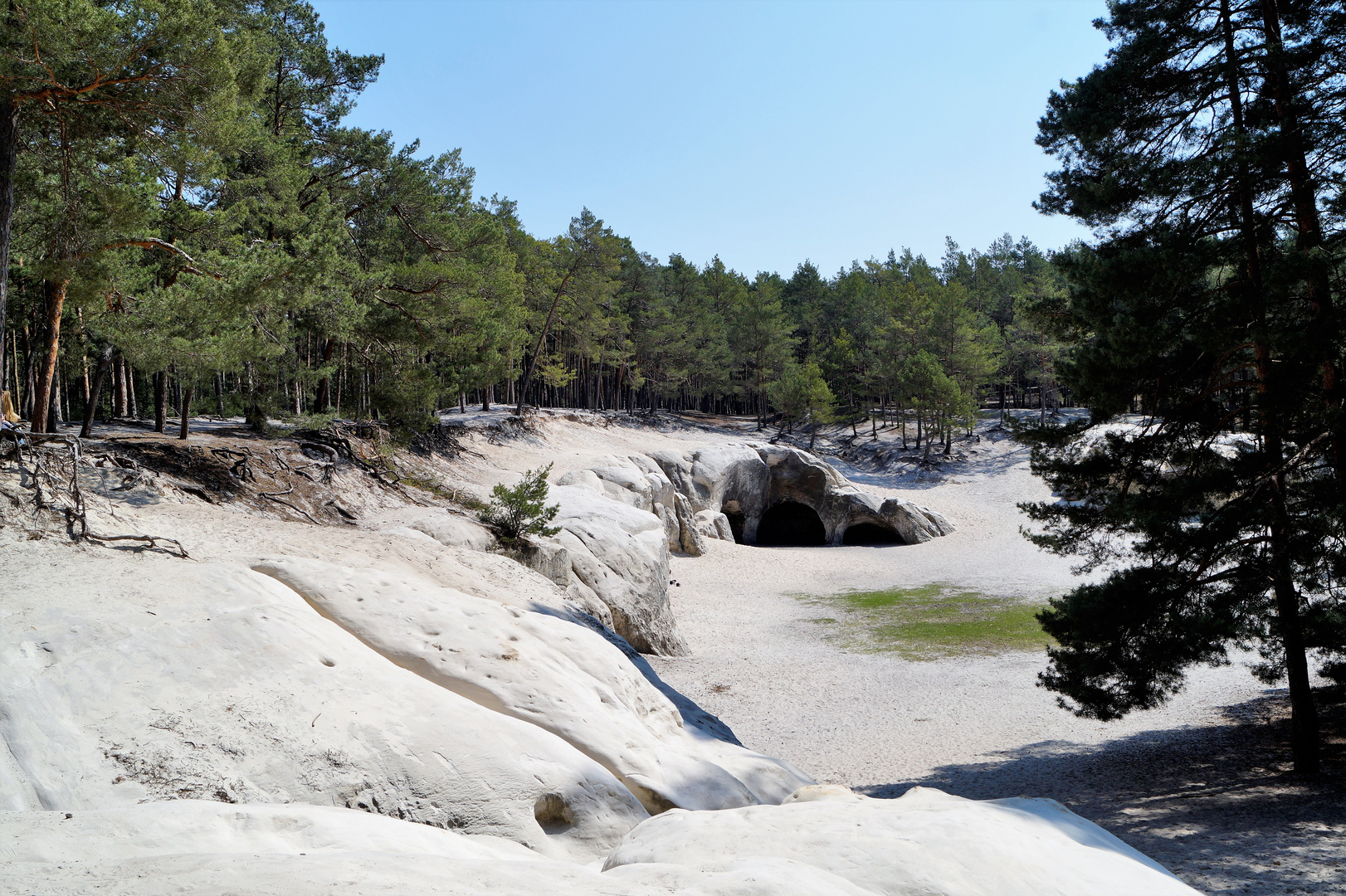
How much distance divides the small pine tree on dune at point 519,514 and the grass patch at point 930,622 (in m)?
8.40

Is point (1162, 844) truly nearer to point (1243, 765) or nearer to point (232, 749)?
point (1243, 765)

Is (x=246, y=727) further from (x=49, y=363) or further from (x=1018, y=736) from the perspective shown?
(x=1018, y=736)

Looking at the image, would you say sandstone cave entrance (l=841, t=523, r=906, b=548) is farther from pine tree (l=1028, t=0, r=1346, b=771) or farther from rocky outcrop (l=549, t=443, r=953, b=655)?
pine tree (l=1028, t=0, r=1346, b=771)

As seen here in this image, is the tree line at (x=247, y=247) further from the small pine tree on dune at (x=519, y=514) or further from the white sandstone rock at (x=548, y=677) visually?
the white sandstone rock at (x=548, y=677)

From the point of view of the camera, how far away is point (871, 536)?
35500 millimetres

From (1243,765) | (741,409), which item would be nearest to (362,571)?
(1243,765)

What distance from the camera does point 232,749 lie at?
172 inches

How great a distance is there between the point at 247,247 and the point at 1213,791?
1534cm

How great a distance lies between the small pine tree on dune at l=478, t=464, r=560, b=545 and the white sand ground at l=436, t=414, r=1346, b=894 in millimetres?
3882

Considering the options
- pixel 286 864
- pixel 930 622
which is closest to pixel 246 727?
pixel 286 864

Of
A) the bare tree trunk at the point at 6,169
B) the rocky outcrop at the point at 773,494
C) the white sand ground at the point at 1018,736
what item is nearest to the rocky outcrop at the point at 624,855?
the white sand ground at the point at 1018,736

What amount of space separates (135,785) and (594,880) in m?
2.75

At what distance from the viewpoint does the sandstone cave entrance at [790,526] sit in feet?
122

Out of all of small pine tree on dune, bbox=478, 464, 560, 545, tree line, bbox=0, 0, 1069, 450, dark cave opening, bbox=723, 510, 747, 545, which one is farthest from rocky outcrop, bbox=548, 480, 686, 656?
dark cave opening, bbox=723, 510, 747, 545
